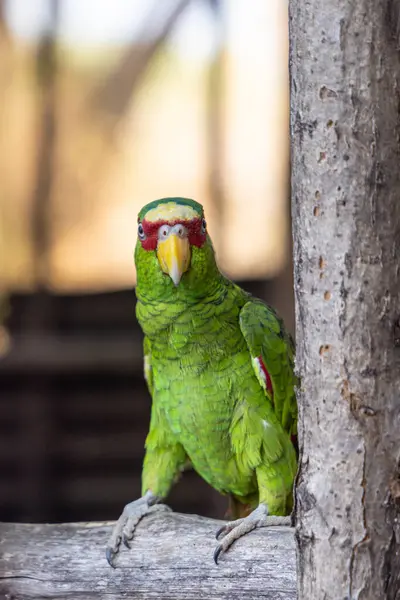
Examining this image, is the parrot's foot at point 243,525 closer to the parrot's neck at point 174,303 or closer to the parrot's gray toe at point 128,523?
the parrot's gray toe at point 128,523

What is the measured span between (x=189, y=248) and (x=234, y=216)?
3320 mm

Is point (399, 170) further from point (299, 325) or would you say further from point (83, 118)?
point (83, 118)

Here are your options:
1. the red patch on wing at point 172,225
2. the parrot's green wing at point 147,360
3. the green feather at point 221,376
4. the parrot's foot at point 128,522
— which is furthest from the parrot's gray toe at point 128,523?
the red patch on wing at point 172,225

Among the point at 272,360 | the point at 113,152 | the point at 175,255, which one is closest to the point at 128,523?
the point at 272,360

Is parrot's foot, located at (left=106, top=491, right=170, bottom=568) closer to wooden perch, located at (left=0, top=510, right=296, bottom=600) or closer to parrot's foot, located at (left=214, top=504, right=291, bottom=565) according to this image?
wooden perch, located at (left=0, top=510, right=296, bottom=600)

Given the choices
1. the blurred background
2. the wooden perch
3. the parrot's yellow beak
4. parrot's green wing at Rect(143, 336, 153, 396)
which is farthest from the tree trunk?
the blurred background

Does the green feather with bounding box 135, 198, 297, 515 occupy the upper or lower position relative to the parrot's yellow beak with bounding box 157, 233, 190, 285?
lower

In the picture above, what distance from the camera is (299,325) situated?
1.76m

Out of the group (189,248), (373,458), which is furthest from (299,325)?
(189,248)

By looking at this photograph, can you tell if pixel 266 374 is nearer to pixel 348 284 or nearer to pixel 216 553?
pixel 216 553

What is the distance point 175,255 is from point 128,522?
79 cm

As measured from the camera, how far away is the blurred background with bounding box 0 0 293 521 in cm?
545

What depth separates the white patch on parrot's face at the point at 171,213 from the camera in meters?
2.19

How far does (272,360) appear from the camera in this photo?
93.4 inches
